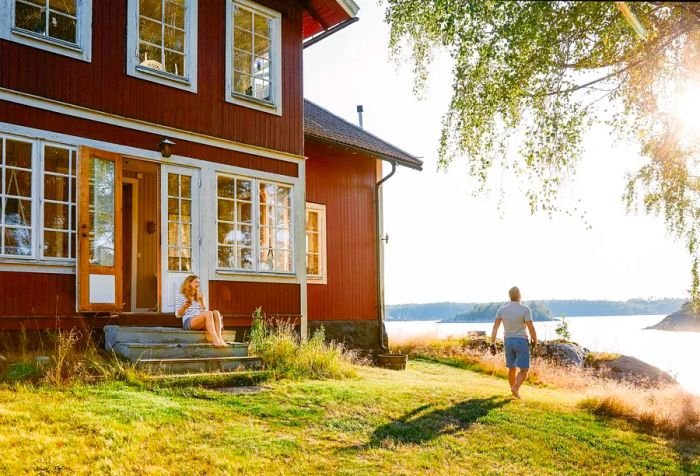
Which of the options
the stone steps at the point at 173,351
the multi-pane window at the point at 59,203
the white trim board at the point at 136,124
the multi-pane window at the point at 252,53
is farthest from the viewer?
the multi-pane window at the point at 252,53

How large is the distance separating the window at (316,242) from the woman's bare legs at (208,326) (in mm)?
4818

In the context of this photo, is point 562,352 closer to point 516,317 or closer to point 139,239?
point 516,317

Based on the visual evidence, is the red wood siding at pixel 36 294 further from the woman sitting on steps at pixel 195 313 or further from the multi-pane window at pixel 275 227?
the multi-pane window at pixel 275 227

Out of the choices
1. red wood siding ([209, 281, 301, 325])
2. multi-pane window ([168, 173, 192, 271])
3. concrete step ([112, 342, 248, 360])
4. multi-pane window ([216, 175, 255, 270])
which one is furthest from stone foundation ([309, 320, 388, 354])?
concrete step ([112, 342, 248, 360])

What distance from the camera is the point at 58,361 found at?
28.5 feet

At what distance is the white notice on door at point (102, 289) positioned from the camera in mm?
10023

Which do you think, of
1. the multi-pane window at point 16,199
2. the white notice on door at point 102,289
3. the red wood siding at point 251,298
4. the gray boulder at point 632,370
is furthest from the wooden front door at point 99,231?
the gray boulder at point 632,370

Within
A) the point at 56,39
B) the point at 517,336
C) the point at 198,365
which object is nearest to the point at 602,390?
the point at 517,336

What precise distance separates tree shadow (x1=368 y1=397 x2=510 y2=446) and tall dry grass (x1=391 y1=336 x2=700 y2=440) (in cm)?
189

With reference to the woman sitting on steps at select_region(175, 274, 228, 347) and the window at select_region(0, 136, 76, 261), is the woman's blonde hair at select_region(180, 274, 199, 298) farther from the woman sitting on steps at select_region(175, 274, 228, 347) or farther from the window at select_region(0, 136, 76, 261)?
the window at select_region(0, 136, 76, 261)

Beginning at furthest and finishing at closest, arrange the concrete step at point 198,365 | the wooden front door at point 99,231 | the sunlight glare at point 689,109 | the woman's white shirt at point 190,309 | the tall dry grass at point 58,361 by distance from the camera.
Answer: the woman's white shirt at point 190,309
the sunlight glare at point 689,109
the wooden front door at point 99,231
the concrete step at point 198,365
the tall dry grass at point 58,361

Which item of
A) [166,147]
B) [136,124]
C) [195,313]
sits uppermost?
[136,124]

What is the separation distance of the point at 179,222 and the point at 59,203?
209cm

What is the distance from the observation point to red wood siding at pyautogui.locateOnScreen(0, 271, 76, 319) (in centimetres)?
927
